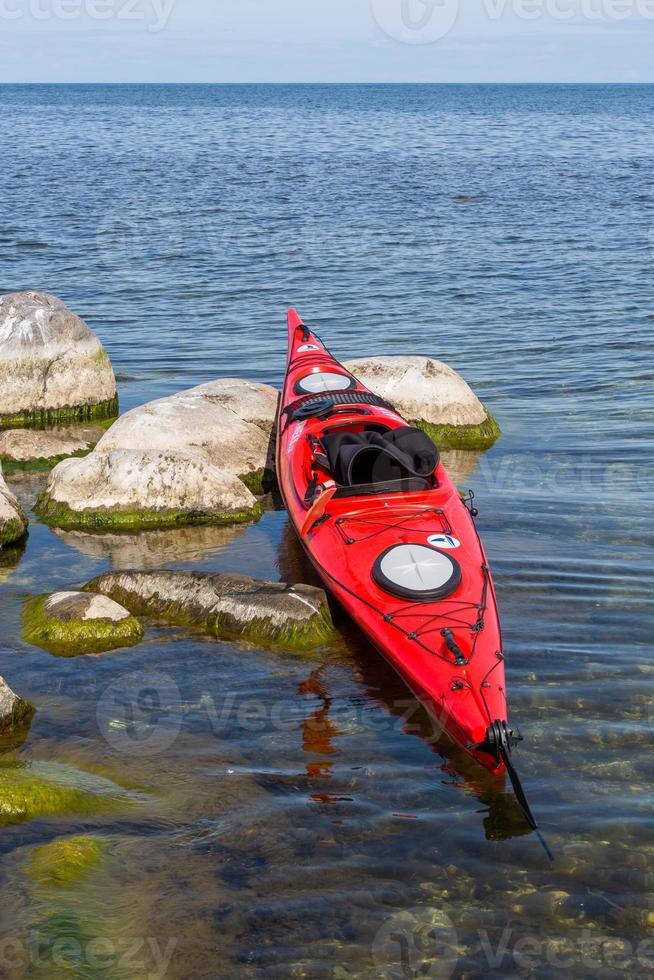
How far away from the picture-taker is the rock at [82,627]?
26.8 feet

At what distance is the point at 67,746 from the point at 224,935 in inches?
82.5

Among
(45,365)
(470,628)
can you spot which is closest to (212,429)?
(45,365)

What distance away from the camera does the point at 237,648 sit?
8.27 meters

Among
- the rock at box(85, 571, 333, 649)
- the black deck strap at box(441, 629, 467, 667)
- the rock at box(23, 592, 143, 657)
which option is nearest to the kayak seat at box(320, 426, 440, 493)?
the rock at box(85, 571, 333, 649)

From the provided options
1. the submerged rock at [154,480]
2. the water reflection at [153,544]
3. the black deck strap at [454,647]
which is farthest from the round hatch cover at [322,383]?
the black deck strap at [454,647]

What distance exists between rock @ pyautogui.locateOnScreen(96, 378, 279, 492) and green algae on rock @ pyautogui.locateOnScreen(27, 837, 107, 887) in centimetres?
→ 556

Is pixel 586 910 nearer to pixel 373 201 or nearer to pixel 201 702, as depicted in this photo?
pixel 201 702

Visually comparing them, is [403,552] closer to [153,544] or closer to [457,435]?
[153,544]

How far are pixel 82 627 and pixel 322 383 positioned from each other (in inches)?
197

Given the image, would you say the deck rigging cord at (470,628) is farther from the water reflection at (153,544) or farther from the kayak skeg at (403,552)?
the water reflection at (153,544)

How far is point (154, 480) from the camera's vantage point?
10.6 meters

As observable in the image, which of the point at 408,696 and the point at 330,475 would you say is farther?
the point at 330,475

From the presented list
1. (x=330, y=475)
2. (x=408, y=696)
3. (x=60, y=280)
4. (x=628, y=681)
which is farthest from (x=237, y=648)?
(x=60, y=280)

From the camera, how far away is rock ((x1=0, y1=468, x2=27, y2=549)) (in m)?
9.95
